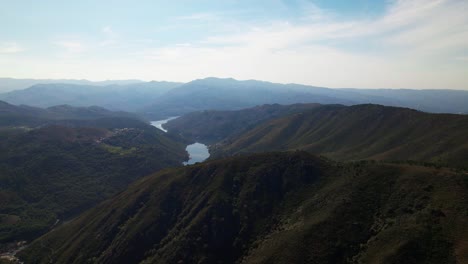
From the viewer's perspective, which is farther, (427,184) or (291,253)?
(427,184)

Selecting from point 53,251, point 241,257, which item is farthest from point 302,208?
point 53,251

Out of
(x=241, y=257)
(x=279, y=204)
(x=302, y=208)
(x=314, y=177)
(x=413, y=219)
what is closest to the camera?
(x=413, y=219)

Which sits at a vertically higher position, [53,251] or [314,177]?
[314,177]

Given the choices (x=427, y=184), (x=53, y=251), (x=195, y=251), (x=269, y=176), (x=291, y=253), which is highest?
(x=427, y=184)

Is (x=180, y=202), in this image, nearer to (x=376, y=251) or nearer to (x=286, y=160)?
(x=286, y=160)

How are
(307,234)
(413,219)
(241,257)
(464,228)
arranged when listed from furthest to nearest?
(241,257)
(307,234)
(413,219)
(464,228)

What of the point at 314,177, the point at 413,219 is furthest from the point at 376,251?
the point at 314,177
